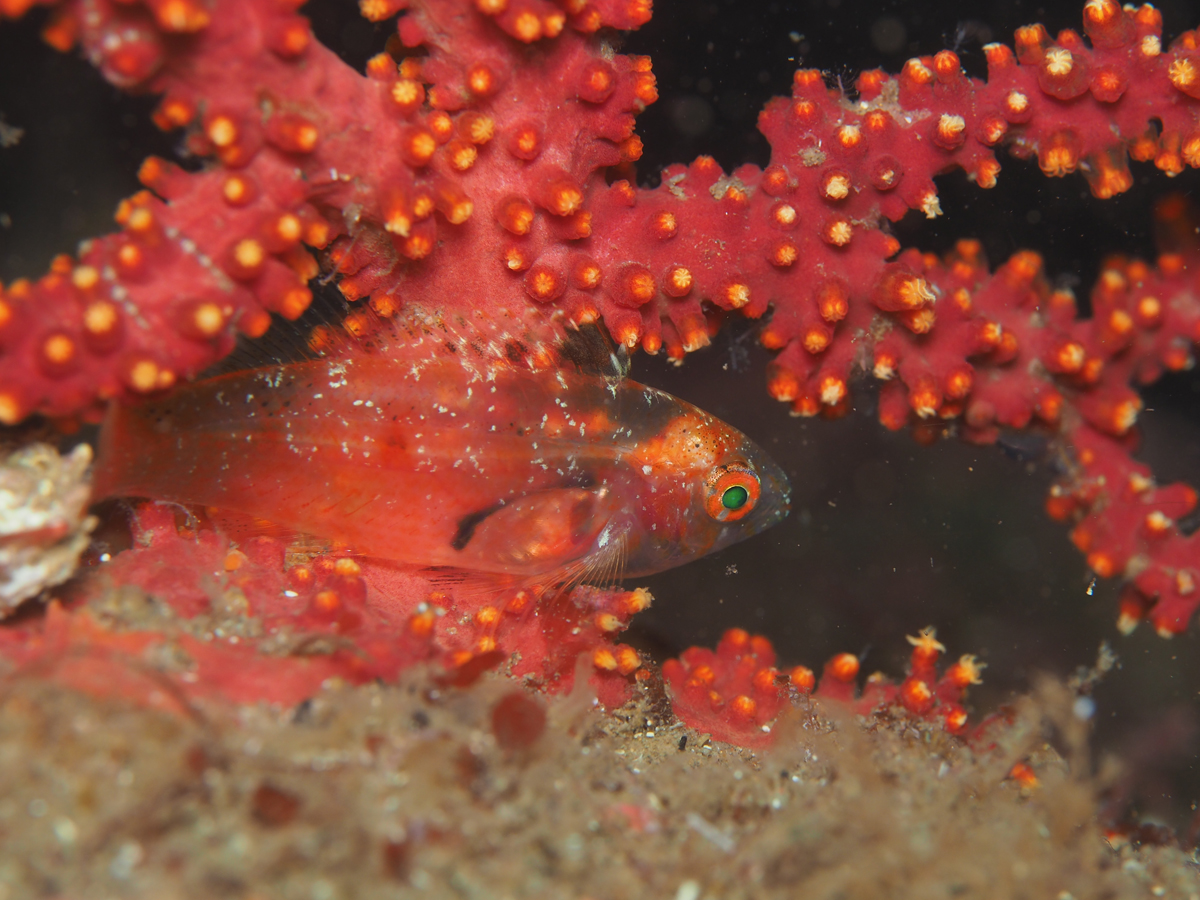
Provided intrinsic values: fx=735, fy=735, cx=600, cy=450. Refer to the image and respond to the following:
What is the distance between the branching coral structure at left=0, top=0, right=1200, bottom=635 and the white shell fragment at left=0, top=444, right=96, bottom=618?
21cm

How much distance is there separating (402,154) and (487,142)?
1.47 feet

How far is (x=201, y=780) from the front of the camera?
2041mm

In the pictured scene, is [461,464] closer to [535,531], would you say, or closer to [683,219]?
[535,531]

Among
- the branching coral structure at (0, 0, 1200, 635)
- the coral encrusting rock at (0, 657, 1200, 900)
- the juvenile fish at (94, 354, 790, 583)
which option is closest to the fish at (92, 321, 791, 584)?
the juvenile fish at (94, 354, 790, 583)

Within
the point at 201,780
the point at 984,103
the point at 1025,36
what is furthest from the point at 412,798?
the point at 1025,36

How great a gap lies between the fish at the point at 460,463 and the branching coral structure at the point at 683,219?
41 cm

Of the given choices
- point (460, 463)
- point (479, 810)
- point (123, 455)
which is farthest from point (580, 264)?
point (479, 810)

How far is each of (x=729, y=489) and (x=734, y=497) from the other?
2.3 inches

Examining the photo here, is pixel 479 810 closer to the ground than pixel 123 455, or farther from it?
closer to the ground

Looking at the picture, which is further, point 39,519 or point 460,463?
point 460,463

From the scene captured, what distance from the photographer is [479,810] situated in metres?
2.23

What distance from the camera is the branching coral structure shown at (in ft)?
9.02

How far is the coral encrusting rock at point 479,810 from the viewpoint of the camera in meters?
1.92

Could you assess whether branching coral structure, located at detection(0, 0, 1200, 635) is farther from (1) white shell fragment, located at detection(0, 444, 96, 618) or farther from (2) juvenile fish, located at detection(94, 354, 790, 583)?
(2) juvenile fish, located at detection(94, 354, 790, 583)
